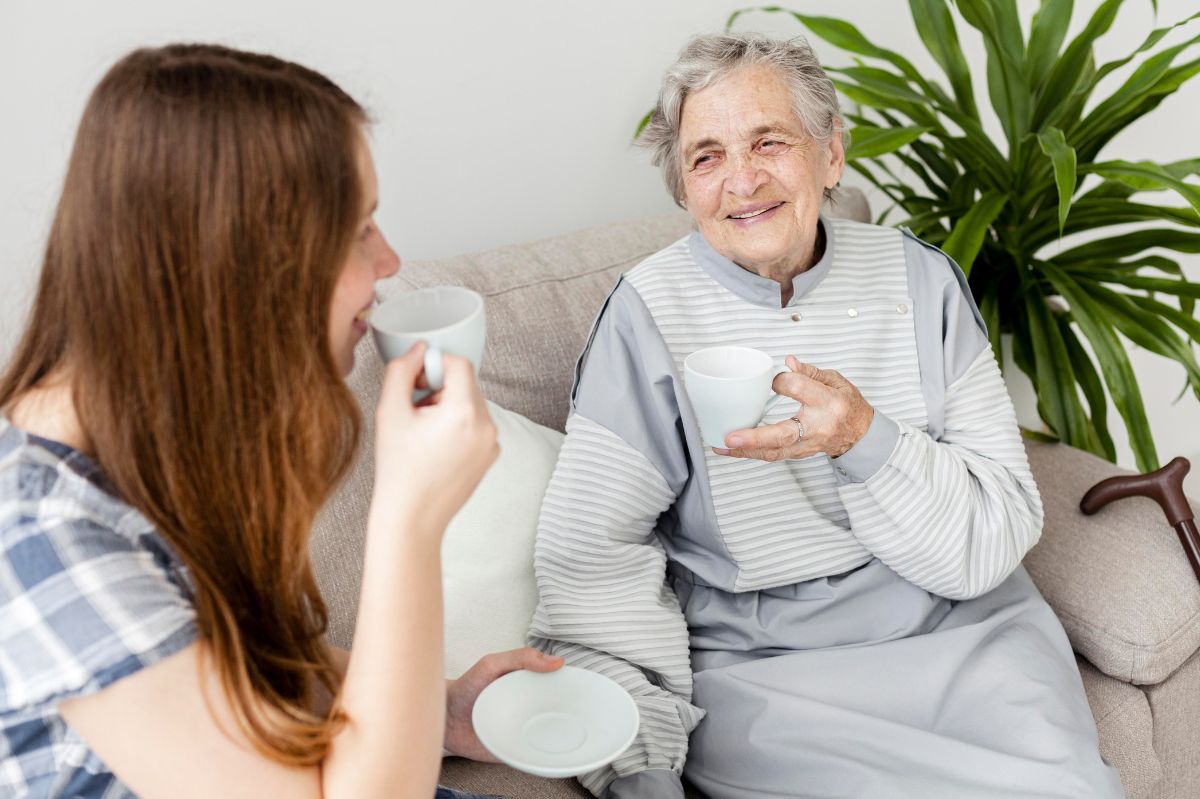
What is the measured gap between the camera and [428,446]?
87 cm

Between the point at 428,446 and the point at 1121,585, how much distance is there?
1.35 meters

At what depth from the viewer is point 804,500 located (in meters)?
1.58

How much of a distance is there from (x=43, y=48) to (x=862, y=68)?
4.89ft

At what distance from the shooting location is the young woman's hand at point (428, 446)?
867 millimetres

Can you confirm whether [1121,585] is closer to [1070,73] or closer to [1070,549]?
[1070,549]

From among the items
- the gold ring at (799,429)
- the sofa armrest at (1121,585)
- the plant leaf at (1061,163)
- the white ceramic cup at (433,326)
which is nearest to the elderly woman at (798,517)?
the gold ring at (799,429)

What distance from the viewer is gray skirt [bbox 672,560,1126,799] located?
53.8 inches

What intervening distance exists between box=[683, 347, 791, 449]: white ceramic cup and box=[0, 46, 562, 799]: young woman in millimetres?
418

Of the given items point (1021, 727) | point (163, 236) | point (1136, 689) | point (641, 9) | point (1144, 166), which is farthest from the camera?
point (641, 9)

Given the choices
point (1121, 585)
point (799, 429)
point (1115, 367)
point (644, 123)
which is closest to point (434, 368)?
point (799, 429)

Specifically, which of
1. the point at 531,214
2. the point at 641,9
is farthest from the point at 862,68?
the point at 531,214

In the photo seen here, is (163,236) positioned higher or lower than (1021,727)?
higher

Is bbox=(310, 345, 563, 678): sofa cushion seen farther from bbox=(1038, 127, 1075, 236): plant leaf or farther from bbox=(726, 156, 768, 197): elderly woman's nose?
bbox=(1038, 127, 1075, 236): plant leaf

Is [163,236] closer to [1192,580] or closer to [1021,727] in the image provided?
[1021,727]
